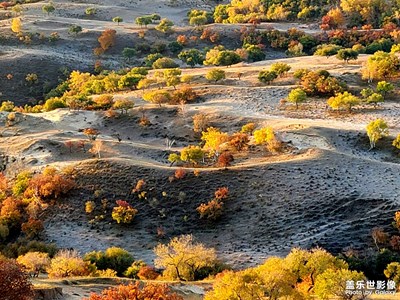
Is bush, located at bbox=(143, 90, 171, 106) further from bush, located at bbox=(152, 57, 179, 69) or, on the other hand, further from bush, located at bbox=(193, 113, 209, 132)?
bush, located at bbox=(152, 57, 179, 69)

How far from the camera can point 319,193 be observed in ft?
173

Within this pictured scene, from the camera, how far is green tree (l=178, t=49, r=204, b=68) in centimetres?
11881

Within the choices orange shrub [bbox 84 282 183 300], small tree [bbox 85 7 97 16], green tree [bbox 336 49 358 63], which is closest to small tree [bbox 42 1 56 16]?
small tree [bbox 85 7 97 16]

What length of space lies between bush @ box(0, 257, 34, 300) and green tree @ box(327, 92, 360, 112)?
197 feet

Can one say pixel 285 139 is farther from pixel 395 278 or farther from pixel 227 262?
pixel 395 278

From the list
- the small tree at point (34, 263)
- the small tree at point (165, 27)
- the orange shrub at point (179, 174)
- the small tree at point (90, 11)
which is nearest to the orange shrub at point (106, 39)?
the small tree at point (165, 27)

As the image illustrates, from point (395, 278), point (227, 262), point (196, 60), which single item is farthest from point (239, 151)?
point (196, 60)

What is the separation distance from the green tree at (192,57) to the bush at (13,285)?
95790mm

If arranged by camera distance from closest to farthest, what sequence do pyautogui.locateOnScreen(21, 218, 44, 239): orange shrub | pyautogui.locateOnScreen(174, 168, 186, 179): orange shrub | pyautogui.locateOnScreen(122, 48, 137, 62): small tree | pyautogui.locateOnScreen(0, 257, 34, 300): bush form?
pyautogui.locateOnScreen(0, 257, 34, 300): bush, pyautogui.locateOnScreen(21, 218, 44, 239): orange shrub, pyautogui.locateOnScreen(174, 168, 186, 179): orange shrub, pyautogui.locateOnScreen(122, 48, 137, 62): small tree

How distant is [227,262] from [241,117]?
33983mm

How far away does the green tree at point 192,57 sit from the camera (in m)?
119

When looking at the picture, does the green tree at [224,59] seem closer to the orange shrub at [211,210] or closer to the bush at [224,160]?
the bush at [224,160]

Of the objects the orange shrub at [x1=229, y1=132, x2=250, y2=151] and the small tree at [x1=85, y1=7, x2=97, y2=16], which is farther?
the small tree at [x1=85, y1=7, x2=97, y2=16]

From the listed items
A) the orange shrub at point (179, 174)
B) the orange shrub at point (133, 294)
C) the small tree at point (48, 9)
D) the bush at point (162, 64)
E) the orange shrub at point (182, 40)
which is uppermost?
the small tree at point (48, 9)
